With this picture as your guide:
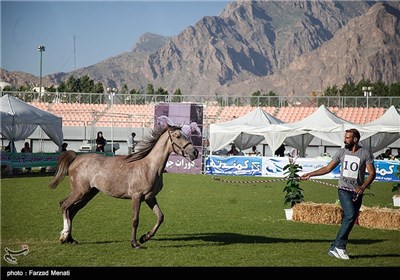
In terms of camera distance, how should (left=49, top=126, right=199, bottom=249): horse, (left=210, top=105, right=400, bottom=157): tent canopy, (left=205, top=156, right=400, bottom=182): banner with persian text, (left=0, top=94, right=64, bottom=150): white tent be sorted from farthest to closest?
(left=210, top=105, right=400, bottom=157): tent canopy
(left=0, top=94, right=64, bottom=150): white tent
(left=205, top=156, right=400, bottom=182): banner with persian text
(left=49, top=126, right=199, bottom=249): horse

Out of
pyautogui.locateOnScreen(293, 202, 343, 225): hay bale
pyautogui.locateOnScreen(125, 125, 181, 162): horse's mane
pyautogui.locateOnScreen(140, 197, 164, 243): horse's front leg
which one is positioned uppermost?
pyautogui.locateOnScreen(125, 125, 181, 162): horse's mane

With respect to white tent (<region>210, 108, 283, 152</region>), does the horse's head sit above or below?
above

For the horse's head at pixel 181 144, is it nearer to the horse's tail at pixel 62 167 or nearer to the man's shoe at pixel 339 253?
the horse's tail at pixel 62 167

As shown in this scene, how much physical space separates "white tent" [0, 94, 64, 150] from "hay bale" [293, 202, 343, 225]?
72.2 ft

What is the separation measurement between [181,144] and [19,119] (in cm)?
2480

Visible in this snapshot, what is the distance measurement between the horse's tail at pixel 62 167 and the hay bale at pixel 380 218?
811 cm

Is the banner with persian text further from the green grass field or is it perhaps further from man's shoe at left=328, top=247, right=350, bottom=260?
man's shoe at left=328, top=247, right=350, bottom=260

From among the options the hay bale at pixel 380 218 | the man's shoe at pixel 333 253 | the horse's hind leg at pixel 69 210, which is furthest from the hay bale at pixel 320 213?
the horse's hind leg at pixel 69 210

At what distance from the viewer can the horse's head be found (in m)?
12.1

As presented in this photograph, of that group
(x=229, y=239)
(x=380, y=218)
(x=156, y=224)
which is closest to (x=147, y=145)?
(x=156, y=224)

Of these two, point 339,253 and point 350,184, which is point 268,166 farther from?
point 339,253

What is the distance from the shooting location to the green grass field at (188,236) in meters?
10.8

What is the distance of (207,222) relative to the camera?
16.2 meters

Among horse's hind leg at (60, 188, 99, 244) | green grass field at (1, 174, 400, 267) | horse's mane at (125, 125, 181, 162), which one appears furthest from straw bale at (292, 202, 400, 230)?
horse's hind leg at (60, 188, 99, 244)
